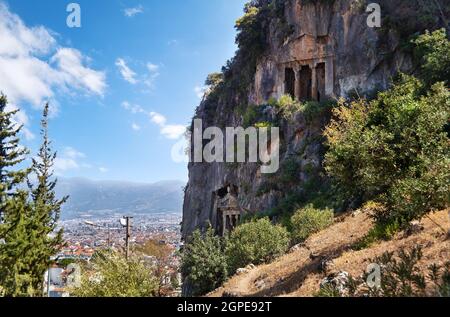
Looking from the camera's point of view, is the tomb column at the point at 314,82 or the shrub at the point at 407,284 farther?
the tomb column at the point at 314,82

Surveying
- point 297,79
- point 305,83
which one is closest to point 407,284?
point 297,79

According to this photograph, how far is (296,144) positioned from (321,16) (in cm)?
1118

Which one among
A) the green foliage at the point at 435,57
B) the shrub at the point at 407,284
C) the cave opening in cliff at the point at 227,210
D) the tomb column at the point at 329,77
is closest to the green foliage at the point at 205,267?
the shrub at the point at 407,284

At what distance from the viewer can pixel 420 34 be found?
92.6 feet

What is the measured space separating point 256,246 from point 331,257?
294 inches

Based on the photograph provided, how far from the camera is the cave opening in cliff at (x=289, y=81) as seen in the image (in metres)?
39.0

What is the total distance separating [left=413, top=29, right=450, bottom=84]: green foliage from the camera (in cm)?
2245

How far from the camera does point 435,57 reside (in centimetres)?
2298

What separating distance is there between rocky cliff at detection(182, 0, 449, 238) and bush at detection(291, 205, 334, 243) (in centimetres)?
615

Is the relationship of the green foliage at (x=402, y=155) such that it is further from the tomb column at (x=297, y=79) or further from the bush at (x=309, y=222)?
the tomb column at (x=297, y=79)

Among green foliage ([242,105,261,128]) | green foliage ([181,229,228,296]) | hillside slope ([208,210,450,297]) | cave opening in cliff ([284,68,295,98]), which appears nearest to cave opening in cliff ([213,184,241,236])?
green foliage ([242,105,261,128])

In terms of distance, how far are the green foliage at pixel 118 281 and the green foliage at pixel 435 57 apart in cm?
1858
